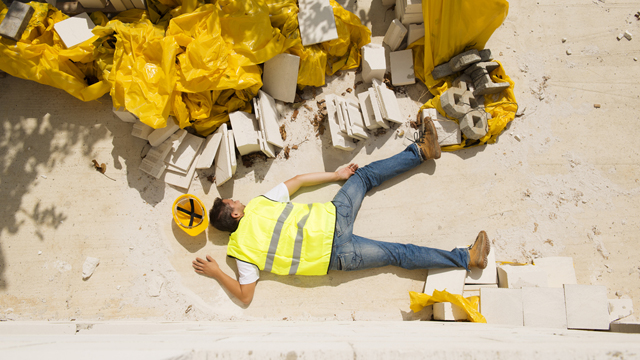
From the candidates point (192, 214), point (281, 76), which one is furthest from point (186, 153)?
point (281, 76)

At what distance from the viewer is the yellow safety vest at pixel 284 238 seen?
3.41 m

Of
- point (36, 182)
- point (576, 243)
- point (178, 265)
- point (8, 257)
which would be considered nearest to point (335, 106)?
point (178, 265)

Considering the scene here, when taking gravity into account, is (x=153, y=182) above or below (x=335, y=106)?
below

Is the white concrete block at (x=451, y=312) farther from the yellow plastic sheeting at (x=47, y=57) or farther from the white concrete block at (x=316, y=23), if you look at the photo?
the yellow plastic sheeting at (x=47, y=57)

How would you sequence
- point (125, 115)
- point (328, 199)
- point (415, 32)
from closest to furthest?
point (125, 115)
point (328, 199)
point (415, 32)

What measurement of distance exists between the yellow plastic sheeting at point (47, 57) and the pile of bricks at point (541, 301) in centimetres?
404

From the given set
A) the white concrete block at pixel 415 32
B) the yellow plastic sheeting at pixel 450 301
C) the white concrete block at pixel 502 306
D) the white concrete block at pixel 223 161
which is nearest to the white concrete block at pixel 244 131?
the white concrete block at pixel 223 161

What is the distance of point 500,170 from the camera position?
3.92m

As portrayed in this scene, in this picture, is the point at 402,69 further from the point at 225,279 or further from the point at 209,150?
the point at 225,279

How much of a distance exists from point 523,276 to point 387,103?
211 cm

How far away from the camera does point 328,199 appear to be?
12.7 feet

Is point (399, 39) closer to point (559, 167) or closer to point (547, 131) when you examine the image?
point (547, 131)

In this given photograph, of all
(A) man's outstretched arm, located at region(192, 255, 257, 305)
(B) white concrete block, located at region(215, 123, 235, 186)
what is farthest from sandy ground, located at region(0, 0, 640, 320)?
(B) white concrete block, located at region(215, 123, 235, 186)

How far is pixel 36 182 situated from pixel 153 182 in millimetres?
1195
